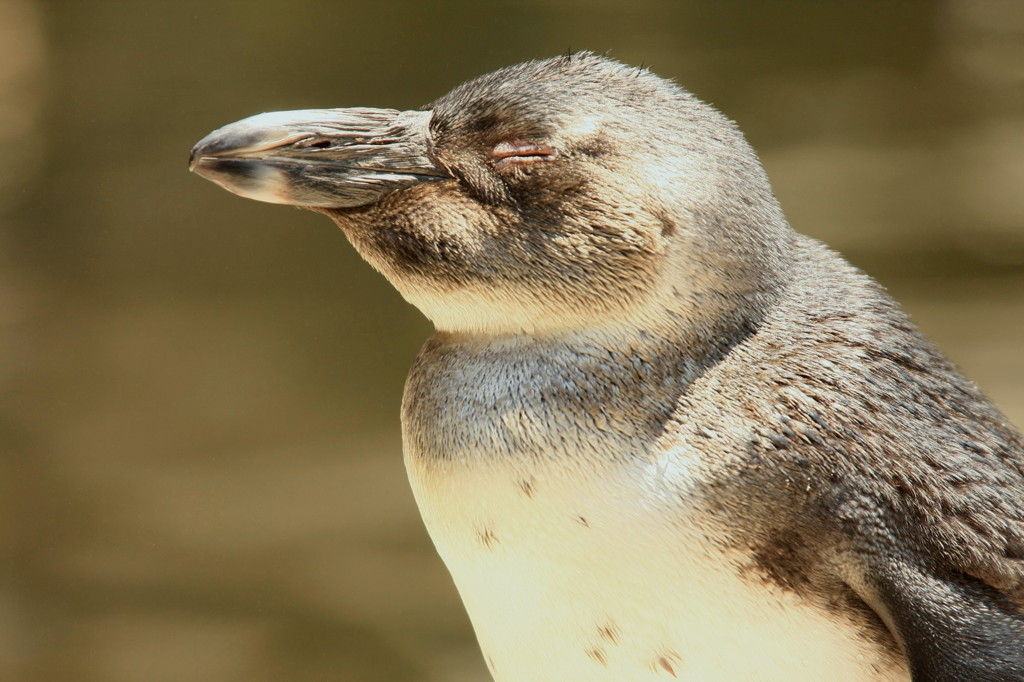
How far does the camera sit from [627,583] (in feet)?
3.10

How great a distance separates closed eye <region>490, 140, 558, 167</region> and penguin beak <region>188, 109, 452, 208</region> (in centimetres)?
6

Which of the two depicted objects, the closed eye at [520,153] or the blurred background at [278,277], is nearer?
the closed eye at [520,153]

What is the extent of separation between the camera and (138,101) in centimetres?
212

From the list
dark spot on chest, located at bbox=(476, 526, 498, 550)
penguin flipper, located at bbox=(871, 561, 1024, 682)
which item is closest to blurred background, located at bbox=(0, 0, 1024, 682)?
dark spot on chest, located at bbox=(476, 526, 498, 550)

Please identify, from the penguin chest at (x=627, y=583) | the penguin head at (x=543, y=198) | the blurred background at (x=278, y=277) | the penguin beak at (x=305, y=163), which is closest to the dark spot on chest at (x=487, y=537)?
the penguin chest at (x=627, y=583)

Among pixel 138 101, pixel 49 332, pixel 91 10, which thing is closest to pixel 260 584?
pixel 49 332

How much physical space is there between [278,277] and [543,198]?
1.37 meters

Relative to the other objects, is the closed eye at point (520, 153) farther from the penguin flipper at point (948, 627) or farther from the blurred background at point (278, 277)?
the blurred background at point (278, 277)

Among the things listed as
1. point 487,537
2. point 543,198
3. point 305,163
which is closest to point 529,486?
point 487,537

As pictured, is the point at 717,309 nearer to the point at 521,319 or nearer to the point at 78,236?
the point at 521,319

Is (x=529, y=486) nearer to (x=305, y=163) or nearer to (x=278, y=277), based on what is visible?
(x=305, y=163)

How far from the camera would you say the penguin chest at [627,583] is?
0.94 meters

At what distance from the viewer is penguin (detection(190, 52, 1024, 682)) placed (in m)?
0.92

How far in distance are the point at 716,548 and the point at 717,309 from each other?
215 millimetres
